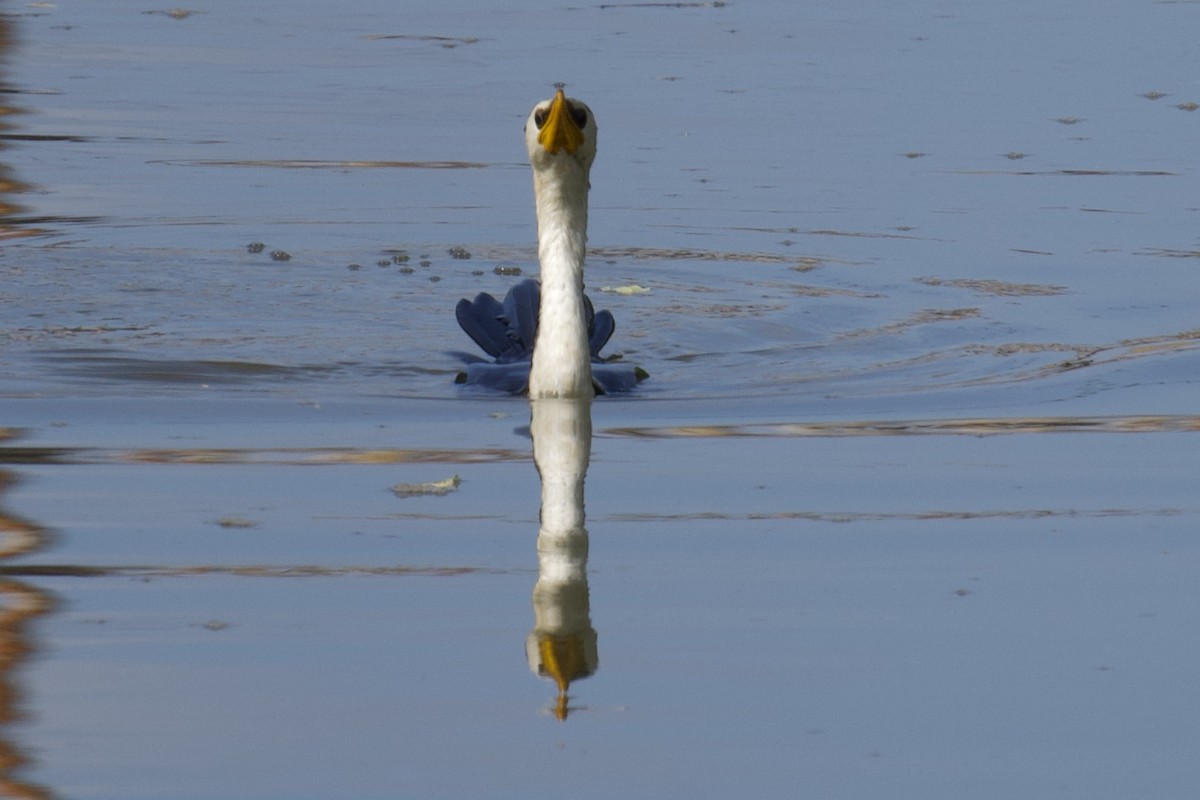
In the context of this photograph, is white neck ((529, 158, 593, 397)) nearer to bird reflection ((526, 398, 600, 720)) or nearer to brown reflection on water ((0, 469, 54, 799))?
bird reflection ((526, 398, 600, 720))

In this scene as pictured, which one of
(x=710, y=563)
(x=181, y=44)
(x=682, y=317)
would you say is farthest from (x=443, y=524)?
(x=181, y=44)

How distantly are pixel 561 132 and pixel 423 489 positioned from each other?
74.9 inches

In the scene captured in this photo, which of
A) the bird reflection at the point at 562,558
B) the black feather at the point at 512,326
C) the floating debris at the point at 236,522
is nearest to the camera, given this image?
the bird reflection at the point at 562,558

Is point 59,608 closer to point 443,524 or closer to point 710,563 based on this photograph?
point 443,524

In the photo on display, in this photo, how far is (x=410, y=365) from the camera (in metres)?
9.06

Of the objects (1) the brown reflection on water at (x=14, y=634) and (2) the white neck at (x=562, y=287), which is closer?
(1) the brown reflection on water at (x=14, y=634)

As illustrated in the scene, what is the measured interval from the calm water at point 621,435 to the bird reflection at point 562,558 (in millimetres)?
20

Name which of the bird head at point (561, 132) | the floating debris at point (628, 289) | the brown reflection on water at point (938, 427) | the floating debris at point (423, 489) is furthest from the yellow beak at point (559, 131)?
the floating debris at point (628, 289)

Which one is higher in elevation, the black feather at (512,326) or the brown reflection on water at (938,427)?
the brown reflection on water at (938,427)

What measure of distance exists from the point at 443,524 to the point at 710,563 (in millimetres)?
787

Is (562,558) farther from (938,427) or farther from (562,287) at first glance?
(562,287)

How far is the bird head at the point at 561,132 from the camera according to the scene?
25.2 feet

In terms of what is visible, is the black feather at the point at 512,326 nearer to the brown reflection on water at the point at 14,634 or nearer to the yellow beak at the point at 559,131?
the yellow beak at the point at 559,131

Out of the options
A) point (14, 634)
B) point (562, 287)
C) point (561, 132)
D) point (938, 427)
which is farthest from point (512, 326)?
point (14, 634)
